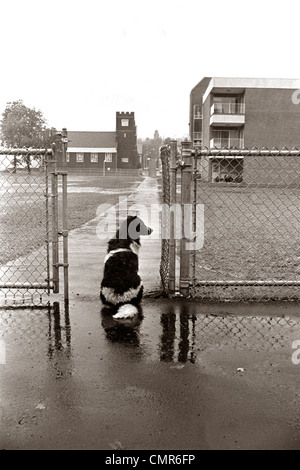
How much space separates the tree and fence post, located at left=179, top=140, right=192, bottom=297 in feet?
237

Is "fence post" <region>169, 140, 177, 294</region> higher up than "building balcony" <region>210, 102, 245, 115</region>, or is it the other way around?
"building balcony" <region>210, 102, 245, 115</region>

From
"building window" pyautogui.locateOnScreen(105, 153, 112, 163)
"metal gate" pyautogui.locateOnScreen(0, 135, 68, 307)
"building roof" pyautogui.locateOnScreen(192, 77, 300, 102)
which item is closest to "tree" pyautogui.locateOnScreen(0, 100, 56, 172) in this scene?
"building window" pyautogui.locateOnScreen(105, 153, 112, 163)

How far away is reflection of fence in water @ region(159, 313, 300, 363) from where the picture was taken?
445 centimetres

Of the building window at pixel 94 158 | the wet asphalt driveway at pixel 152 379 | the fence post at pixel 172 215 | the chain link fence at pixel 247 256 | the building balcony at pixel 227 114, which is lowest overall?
the wet asphalt driveway at pixel 152 379

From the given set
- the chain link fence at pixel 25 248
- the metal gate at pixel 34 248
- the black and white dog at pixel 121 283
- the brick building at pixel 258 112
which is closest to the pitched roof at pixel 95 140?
the brick building at pixel 258 112

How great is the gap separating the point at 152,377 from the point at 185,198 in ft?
8.76

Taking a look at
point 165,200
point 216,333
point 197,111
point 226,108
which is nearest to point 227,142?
point 226,108

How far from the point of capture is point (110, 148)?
290 ft

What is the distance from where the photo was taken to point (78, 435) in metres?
2.97

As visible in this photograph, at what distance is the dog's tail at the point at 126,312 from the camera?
17.0 ft

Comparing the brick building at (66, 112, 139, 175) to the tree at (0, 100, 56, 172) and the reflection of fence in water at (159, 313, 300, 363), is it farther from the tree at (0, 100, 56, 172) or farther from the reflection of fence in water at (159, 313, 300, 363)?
the reflection of fence in water at (159, 313, 300, 363)

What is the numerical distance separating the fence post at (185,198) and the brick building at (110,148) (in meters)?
83.2

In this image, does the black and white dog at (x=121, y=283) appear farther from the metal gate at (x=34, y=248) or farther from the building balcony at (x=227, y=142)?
the building balcony at (x=227, y=142)

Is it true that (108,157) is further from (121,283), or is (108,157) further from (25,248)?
(121,283)
